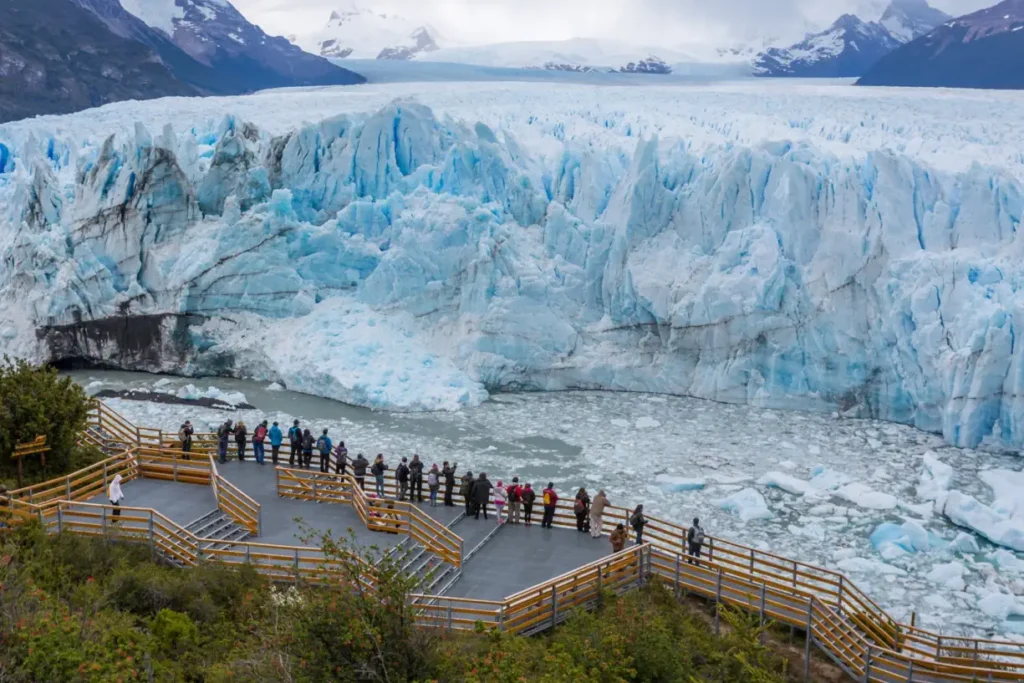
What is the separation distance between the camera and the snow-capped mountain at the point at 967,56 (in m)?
31.3

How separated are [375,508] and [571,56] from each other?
34369 millimetres

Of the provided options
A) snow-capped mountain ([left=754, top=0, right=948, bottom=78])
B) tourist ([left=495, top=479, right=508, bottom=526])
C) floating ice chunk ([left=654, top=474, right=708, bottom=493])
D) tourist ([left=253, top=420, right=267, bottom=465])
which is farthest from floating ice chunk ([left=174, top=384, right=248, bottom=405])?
snow-capped mountain ([left=754, top=0, right=948, bottom=78])

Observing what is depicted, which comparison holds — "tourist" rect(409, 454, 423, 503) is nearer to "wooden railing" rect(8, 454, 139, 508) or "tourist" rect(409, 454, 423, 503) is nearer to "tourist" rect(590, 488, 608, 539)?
"tourist" rect(590, 488, 608, 539)

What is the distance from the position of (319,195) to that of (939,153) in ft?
46.3

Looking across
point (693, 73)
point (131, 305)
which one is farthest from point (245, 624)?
point (693, 73)

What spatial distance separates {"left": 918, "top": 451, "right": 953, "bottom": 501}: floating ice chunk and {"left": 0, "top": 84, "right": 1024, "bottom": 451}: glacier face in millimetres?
2099

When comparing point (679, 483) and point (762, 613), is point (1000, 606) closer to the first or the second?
point (762, 613)

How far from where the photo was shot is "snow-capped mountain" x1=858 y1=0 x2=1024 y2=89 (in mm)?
31266

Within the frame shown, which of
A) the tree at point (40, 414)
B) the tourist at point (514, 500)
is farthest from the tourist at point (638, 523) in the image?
the tree at point (40, 414)

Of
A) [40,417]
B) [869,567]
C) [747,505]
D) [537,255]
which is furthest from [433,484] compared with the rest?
[537,255]

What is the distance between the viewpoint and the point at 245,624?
8039mm

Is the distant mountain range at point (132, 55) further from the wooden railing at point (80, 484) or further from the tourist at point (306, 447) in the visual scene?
the tourist at point (306, 447)

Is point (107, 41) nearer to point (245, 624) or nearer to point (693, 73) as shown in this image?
point (693, 73)

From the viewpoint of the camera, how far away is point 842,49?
4253 centimetres
